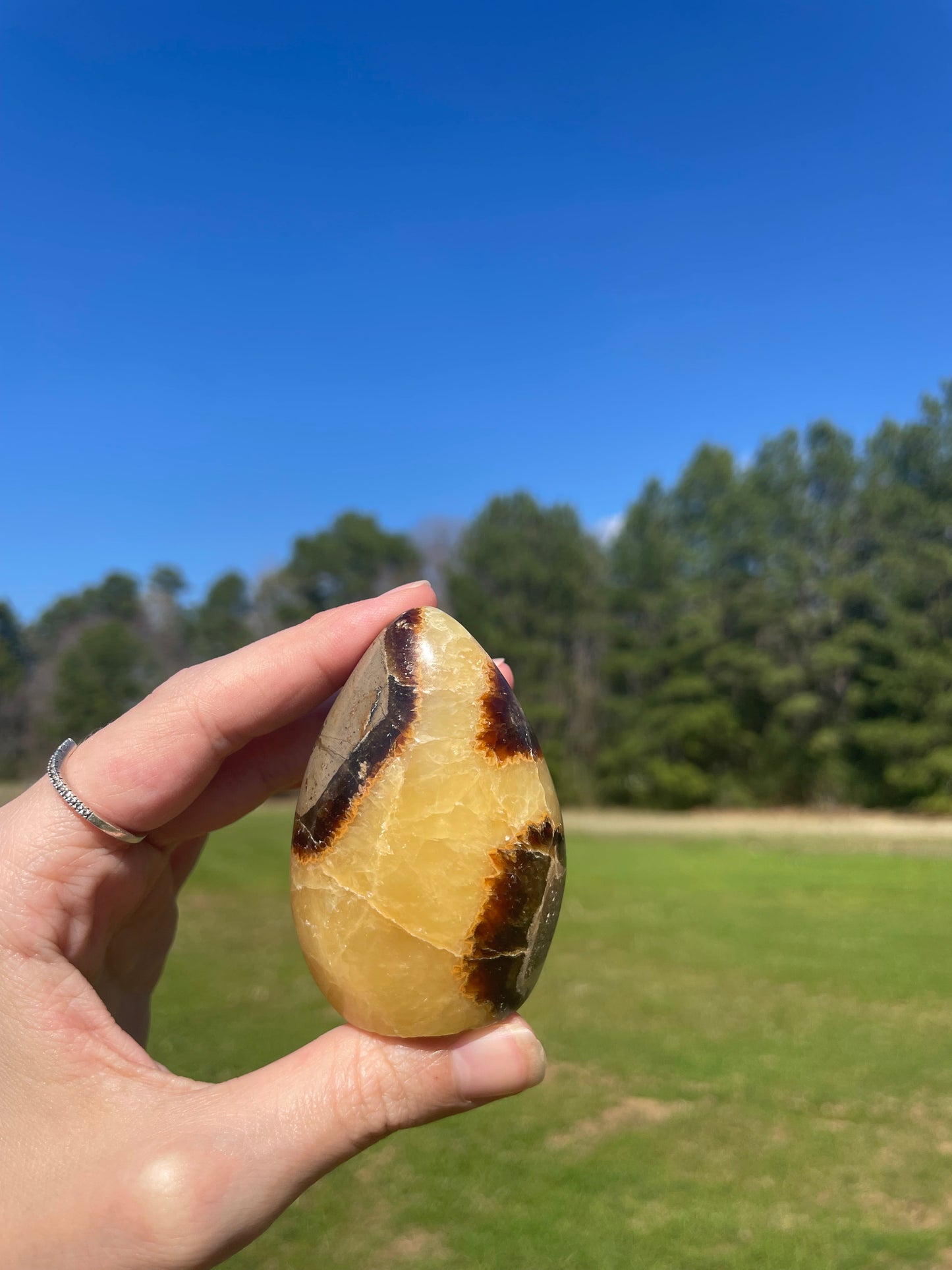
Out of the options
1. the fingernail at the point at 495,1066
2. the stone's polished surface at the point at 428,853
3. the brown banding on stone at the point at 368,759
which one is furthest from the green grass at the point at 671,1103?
the brown banding on stone at the point at 368,759

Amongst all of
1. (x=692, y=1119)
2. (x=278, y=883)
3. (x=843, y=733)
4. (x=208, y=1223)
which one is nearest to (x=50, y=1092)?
(x=208, y=1223)

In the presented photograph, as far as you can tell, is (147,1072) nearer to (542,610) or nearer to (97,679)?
(97,679)

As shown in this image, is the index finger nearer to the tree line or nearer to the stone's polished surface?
the stone's polished surface

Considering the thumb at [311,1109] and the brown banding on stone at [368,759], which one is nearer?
the thumb at [311,1109]

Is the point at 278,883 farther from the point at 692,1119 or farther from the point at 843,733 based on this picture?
the point at 843,733

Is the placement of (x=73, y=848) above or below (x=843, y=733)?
above

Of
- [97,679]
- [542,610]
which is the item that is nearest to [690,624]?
[542,610]

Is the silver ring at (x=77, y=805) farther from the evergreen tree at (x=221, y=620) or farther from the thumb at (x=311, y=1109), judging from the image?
the evergreen tree at (x=221, y=620)
